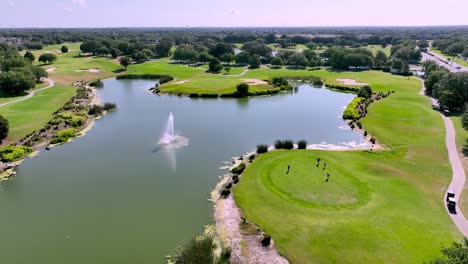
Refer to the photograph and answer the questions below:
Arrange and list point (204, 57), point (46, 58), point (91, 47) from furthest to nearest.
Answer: point (91, 47) < point (204, 57) < point (46, 58)

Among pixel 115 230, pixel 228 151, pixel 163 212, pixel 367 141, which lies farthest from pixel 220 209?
pixel 367 141

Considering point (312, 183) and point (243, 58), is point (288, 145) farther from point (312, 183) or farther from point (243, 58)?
point (243, 58)

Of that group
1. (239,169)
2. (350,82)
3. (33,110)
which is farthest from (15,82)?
(350,82)

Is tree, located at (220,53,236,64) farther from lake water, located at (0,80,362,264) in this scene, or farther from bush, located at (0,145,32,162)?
bush, located at (0,145,32,162)

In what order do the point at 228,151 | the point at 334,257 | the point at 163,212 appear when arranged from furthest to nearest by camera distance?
the point at 228,151
the point at 163,212
the point at 334,257

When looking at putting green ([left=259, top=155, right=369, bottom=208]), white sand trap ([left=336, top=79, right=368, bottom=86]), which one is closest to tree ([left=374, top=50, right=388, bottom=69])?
white sand trap ([left=336, top=79, right=368, bottom=86])

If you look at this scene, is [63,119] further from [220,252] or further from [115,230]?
[220,252]
